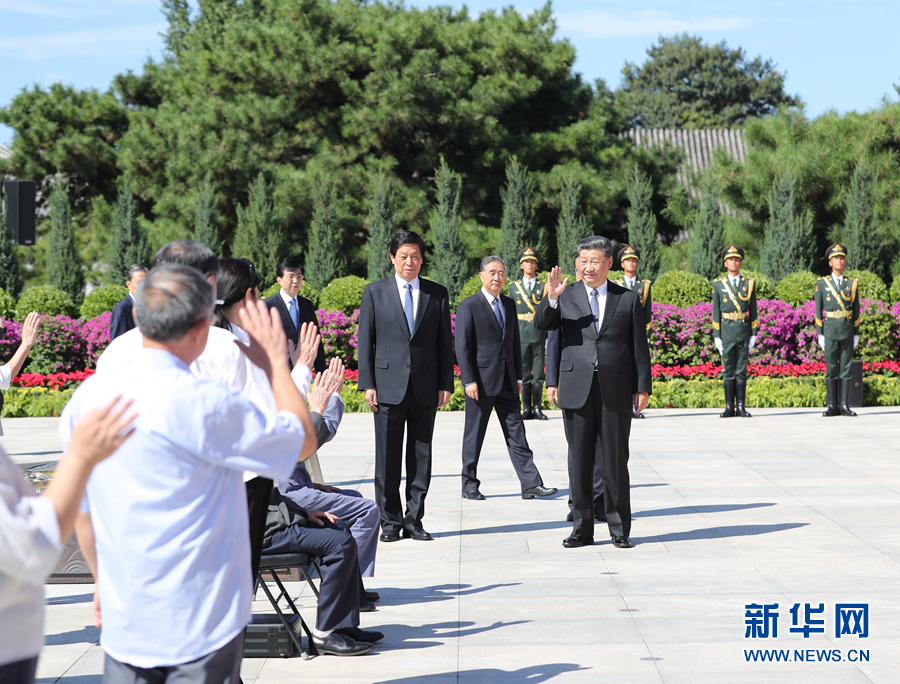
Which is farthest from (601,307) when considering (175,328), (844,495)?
(175,328)

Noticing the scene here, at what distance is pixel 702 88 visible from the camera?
5181 cm

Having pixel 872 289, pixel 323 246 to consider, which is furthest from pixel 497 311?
pixel 323 246

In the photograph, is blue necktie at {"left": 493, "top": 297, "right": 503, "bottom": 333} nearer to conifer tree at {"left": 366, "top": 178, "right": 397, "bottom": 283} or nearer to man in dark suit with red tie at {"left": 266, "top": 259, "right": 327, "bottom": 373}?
man in dark suit with red tie at {"left": 266, "top": 259, "right": 327, "bottom": 373}

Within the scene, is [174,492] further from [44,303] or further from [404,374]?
[44,303]

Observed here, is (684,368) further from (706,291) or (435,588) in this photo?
(435,588)

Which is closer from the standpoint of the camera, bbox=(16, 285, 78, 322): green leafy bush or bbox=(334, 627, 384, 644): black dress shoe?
bbox=(334, 627, 384, 644): black dress shoe

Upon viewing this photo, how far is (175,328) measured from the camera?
7.53 feet

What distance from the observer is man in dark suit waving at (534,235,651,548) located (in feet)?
20.1

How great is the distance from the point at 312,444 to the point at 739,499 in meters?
5.78

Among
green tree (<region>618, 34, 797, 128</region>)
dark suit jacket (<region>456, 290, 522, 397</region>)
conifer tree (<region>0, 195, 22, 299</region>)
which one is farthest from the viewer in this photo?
green tree (<region>618, 34, 797, 128</region>)

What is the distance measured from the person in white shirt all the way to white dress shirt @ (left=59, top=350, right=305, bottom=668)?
0.20 metres

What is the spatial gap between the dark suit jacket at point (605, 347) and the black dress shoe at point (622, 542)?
0.83 meters

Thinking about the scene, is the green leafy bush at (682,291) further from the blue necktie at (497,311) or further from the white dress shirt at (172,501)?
the white dress shirt at (172,501)

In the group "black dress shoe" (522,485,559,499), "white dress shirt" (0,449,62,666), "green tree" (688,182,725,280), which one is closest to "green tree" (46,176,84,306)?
"green tree" (688,182,725,280)
